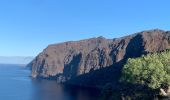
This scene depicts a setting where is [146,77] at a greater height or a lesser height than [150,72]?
lesser

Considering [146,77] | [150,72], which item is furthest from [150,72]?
[146,77]

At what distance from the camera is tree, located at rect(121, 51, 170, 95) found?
101950 millimetres

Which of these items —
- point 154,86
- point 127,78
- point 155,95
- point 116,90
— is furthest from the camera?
point 116,90

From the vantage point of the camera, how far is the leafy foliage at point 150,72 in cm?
10194

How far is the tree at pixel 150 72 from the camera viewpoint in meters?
102

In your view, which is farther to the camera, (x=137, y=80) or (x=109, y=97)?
(x=109, y=97)

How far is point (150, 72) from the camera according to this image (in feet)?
340

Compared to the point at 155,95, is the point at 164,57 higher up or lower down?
higher up

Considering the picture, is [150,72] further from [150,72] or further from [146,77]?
[146,77]

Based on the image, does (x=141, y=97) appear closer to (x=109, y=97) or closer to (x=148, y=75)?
(x=148, y=75)

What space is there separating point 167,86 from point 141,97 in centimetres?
736

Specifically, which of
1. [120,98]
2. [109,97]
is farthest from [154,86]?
[109,97]

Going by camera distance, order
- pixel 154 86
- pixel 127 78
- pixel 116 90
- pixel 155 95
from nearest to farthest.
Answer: pixel 155 95 → pixel 154 86 → pixel 127 78 → pixel 116 90

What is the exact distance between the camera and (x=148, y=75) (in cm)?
10419
